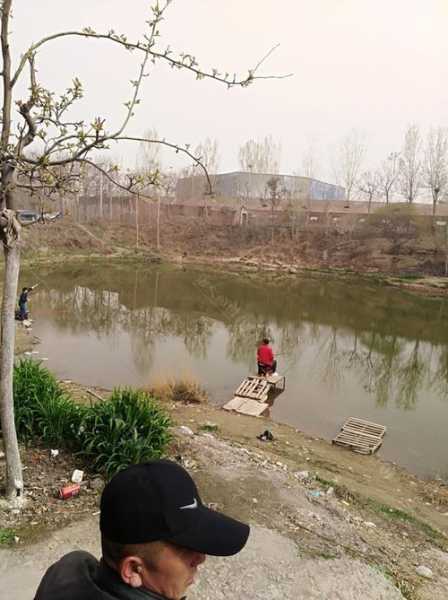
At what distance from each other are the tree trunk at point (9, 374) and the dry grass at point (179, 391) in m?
5.76

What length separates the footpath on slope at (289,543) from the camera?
12.9 feet

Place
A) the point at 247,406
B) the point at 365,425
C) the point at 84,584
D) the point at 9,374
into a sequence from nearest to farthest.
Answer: the point at 84,584, the point at 9,374, the point at 365,425, the point at 247,406

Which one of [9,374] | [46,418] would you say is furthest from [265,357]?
[9,374]

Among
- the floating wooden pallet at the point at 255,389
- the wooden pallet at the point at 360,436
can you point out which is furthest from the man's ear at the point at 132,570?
the floating wooden pallet at the point at 255,389

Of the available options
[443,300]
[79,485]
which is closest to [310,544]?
[79,485]

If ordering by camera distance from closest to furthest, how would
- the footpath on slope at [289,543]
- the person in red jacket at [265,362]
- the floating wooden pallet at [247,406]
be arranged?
the footpath on slope at [289,543] → the floating wooden pallet at [247,406] → the person in red jacket at [265,362]

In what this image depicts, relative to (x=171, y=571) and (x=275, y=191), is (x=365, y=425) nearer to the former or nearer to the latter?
(x=171, y=571)

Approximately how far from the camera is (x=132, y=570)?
139 centimetres

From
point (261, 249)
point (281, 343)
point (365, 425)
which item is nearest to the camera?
point (365, 425)

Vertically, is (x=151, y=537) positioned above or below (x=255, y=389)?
above

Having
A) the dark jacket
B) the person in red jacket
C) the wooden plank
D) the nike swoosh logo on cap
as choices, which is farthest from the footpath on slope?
the person in red jacket

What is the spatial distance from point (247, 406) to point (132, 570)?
9082 mm

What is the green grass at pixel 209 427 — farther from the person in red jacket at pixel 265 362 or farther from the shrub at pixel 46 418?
the person in red jacket at pixel 265 362

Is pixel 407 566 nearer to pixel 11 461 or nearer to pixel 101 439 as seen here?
pixel 101 439
